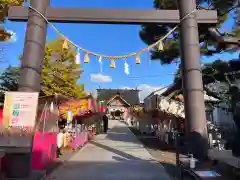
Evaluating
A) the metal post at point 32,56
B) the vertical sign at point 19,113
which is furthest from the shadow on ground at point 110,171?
the vertical sign at point 19,113

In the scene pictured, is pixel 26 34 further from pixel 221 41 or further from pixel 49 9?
pixel 221 41

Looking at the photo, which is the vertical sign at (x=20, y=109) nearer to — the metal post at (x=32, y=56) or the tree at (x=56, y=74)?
the metal post at (x=32, y=56)

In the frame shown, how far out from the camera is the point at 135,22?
6191 millimetres

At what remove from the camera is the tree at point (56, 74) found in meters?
18.2

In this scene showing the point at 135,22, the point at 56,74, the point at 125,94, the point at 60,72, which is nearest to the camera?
the point at 135,22

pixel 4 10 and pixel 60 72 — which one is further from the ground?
pixel 60 72

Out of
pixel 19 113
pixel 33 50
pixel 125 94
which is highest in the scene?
pixel 125 94

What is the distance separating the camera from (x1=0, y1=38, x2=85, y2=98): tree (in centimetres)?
1819

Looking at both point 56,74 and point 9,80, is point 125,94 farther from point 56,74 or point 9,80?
point 9,80

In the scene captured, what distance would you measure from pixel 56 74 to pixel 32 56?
1563cm

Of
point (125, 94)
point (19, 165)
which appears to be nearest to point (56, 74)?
point (19, 165)

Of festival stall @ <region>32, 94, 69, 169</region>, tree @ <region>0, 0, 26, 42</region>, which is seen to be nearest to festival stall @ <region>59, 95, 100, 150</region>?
festival stall @ <region>32, 94, 69, 169</region>

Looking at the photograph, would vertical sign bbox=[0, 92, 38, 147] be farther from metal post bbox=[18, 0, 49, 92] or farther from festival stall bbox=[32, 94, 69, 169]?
festival stall bbox=[32, 94, 69, 169]

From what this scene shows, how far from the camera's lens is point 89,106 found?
13.8 metres
